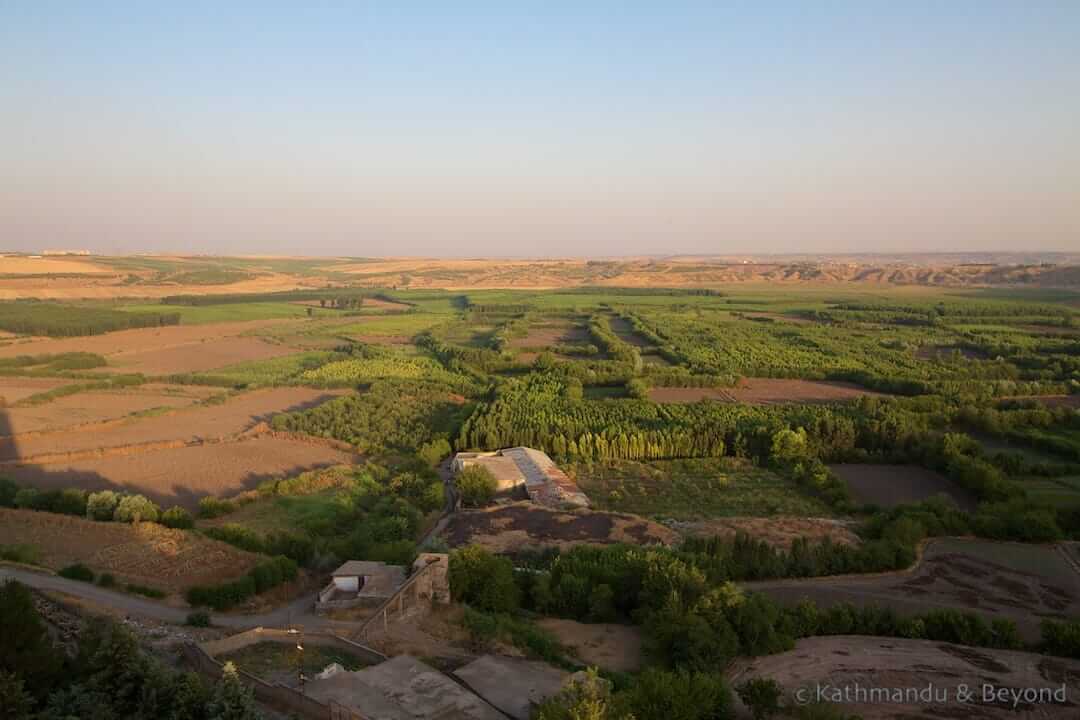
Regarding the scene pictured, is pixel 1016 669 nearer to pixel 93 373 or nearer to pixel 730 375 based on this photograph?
pixel 730 375

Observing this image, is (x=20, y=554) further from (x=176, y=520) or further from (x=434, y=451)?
(x=434, y=451)

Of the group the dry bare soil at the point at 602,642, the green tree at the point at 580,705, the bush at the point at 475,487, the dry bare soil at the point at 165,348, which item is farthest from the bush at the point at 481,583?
the dry bare soil at the point at 165,348

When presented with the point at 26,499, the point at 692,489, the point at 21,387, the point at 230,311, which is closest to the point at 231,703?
the point at 26,499

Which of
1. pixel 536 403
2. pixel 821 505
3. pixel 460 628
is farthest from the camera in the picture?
pixel 536 403

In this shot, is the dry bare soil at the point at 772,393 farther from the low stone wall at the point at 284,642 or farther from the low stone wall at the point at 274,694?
the low stone wall at the point at 274,694

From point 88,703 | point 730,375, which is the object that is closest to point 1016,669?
point 88,703

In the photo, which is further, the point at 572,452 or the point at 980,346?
the point at 980,346

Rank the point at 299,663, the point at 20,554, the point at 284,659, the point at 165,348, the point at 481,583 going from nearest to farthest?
the point at 299,663 < the point at 284,659 < the point at 481,583 < the point at 20,554 < the point at 165,348
